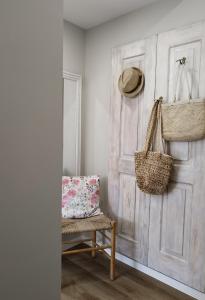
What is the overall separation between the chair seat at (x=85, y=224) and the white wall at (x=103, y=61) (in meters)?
0.43

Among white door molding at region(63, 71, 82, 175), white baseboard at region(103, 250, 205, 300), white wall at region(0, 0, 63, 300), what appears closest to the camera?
white wall at region(0, 0, 63, 300)

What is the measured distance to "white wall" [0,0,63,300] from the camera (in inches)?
23.9

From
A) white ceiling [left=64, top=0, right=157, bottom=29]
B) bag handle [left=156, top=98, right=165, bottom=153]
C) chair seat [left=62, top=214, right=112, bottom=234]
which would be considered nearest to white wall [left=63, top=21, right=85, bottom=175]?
white ceiling [left=64, top=0, right=157, bottom=29]

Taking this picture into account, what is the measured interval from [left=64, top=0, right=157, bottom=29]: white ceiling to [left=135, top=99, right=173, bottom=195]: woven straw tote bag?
95cm

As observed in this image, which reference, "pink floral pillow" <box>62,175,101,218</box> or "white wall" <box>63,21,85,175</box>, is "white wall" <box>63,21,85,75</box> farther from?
"pink floral pillow" <box>62,175,101,218</box>

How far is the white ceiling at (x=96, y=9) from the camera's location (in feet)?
6.84

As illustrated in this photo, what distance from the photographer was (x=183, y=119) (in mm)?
1803

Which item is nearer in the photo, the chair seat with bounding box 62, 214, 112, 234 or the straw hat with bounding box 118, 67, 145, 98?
the chair seat with bounding box 62, 214, 112, 234

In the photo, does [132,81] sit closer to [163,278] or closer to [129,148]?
[129,148]

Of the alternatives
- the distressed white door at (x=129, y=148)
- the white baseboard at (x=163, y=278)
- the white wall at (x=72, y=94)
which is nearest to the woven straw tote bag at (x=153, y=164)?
the distressed white door at (x=129, y=148)

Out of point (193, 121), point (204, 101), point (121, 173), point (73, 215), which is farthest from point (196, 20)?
point (73, 215)

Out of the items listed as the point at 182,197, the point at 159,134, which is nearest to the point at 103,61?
the point at 159,134

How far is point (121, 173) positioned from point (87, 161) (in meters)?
0.56

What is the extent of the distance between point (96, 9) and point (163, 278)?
2573mm
